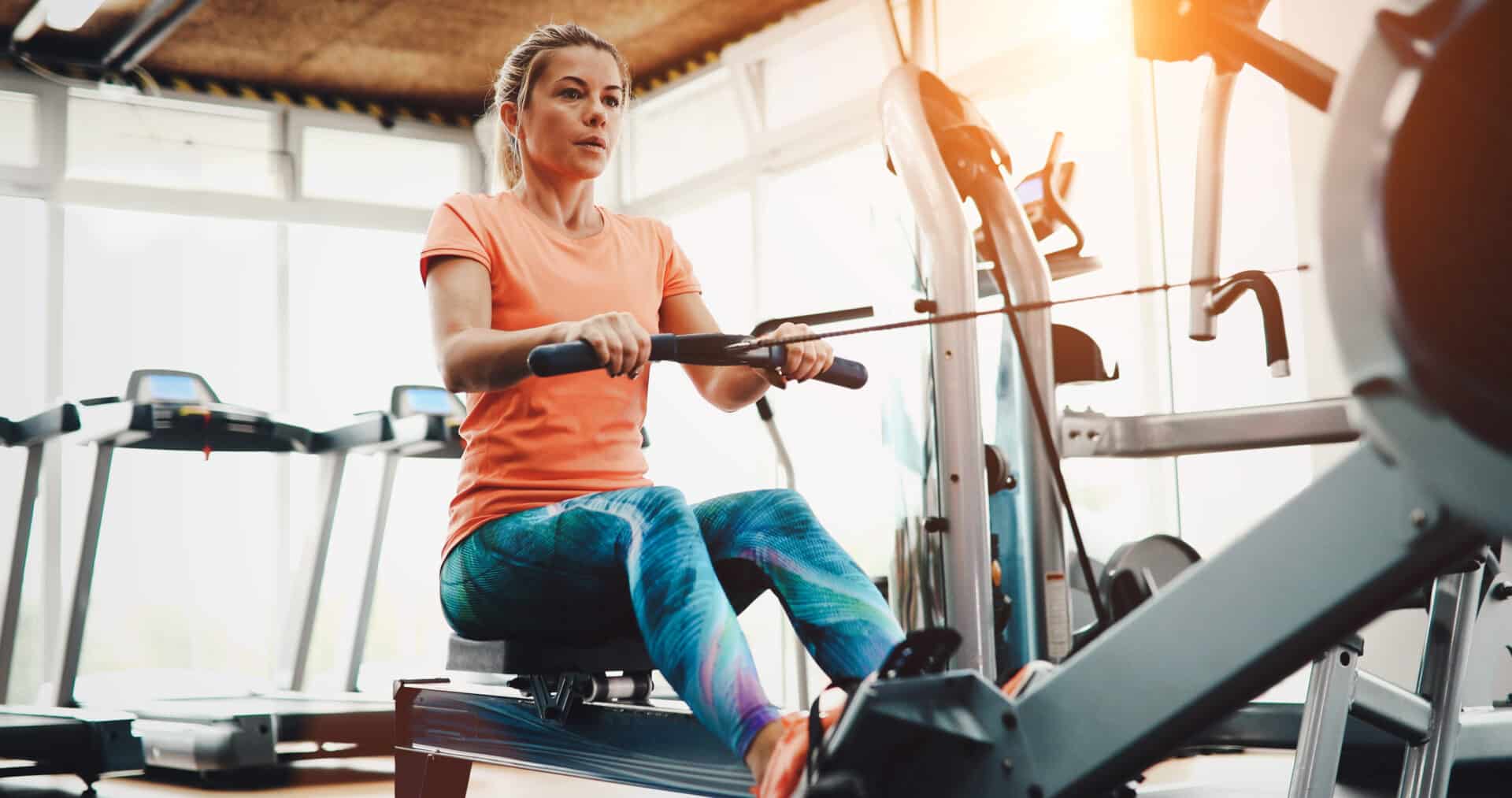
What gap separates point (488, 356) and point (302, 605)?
12.4 ft

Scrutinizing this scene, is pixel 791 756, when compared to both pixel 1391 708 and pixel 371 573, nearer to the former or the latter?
pixel 1391 708

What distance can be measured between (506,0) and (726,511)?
4385 mm

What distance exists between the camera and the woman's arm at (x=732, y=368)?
5.28ft

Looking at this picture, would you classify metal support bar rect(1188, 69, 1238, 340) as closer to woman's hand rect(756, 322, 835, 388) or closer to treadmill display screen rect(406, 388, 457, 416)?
woman's hand rect(756, 322, 835, 388)

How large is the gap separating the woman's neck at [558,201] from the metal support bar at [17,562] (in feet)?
10.4

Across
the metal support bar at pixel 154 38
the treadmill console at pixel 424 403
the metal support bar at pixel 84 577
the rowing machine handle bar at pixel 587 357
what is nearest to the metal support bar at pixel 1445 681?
the rowing machine handle bar at pixel 587 357

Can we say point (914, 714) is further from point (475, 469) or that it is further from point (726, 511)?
point (475, 469)

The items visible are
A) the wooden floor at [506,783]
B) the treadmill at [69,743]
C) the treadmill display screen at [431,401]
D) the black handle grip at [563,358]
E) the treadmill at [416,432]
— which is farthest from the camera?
the treadmill display screen at [431,401]

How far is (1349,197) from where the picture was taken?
2.67 feet

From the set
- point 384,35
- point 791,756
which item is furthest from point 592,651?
point 384,35

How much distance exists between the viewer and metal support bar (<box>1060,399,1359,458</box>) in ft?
7.66

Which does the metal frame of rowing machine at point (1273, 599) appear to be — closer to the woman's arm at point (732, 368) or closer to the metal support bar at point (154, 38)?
the woman's arm at point (732, 368)

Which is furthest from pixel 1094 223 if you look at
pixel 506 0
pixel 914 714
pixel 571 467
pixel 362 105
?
pixel 362 105

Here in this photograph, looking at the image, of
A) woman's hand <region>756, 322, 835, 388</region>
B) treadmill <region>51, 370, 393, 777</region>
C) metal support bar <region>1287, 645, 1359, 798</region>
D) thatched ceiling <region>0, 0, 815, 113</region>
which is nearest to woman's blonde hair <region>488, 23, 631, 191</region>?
woman's hand <region>756, 322, 835, 388</region>
